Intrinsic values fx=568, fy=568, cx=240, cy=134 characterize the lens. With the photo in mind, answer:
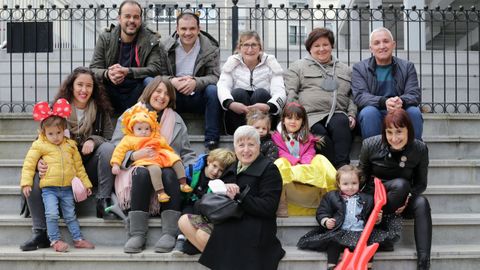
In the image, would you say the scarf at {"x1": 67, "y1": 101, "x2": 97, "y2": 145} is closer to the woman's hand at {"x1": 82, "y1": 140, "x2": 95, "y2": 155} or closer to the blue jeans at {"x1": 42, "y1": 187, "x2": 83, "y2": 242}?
the woman's hand at {"x1": 82, "y1": 140, "x2": 95, "y2": 155}

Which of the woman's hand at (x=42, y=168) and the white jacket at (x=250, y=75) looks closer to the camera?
the woman's hand at (x=42, y=168)

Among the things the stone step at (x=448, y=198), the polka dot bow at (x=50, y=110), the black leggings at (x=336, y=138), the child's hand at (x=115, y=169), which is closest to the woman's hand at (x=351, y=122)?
the black leggings at (x=336, y=138)

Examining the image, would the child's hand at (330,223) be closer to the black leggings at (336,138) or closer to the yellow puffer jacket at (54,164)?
the black leggings at (336,138)

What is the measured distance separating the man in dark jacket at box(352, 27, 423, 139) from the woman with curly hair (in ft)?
7.28

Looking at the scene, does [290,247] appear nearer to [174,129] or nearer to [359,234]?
[359,234]

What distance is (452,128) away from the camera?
6277 millimetres

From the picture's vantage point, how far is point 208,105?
536 centimetres

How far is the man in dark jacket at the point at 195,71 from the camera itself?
533 cm

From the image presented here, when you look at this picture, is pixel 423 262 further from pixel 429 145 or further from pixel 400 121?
pixel 429 145

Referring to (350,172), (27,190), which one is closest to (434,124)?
(350,172)

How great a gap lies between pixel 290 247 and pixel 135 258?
1160 mm

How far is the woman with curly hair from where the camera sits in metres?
4.23

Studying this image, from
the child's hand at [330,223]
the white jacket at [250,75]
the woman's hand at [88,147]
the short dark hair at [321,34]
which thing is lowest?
the child's hand at [330,223]

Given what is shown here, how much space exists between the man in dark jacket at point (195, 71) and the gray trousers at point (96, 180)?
3.61 ft
